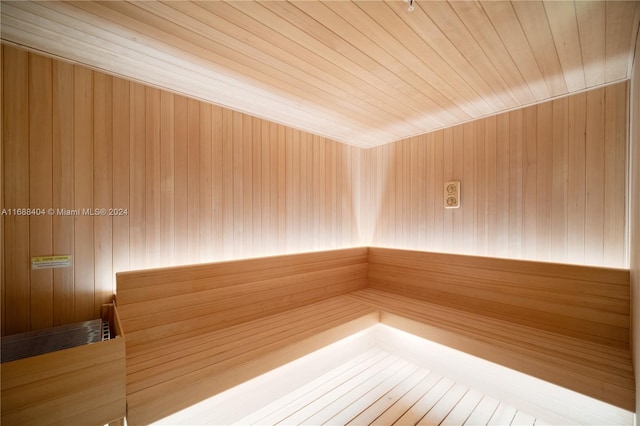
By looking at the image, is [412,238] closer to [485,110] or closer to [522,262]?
[522,262]

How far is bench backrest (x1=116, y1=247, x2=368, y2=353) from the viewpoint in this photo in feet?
6.06

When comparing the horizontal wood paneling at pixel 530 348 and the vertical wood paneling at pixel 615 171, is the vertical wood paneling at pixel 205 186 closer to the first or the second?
the horizontal wood paneling at pixel 530 348

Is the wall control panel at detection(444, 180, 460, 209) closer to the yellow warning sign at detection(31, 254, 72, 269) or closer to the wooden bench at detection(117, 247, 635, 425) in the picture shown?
the wooden bench at detection(117, 247, 635, 425)

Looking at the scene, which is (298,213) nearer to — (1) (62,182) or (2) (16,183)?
(1) (62,182)

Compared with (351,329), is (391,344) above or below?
below

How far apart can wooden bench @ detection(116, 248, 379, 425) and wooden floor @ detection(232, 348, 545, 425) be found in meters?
0.45

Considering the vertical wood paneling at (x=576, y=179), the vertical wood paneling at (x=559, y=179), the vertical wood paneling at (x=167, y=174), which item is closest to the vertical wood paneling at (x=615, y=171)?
the vertical wood paneling at (x=576, y=179)

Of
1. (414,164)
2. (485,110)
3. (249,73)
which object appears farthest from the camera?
(414,164)

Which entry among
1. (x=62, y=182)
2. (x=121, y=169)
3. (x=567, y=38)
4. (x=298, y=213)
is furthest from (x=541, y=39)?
(x=62, y=182)

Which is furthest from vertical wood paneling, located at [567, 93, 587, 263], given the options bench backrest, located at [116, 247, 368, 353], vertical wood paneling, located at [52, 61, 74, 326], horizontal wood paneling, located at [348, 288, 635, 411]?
vertical wood paneling, located at [52, 61, 74, 326]

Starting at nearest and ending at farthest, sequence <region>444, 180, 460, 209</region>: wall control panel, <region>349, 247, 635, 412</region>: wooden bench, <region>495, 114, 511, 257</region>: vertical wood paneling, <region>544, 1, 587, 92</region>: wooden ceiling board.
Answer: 1. <region>544, 1, 587, 92</region>: wooden ceiling board
2. <region>349, 247, 635, 412</region>: wooden bench
3. <region>495, 114, 511, 257</region>: vertical wood paneling
4. <region>444, 180, 460, 209</region>: wall control panel

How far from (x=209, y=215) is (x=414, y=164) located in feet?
7.73

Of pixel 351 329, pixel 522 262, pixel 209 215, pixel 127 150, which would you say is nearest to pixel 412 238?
pixel 522 262

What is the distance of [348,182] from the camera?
141 inches
